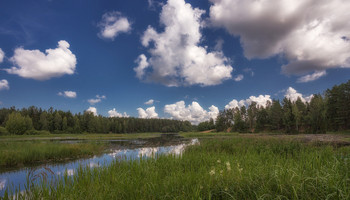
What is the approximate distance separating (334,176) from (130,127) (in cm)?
13255

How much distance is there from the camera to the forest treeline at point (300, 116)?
48.6m

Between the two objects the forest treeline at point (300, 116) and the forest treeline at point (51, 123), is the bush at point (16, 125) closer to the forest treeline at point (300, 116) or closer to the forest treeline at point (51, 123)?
the forest treeline at point (51, 123)

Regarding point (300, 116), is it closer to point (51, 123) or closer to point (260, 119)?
point (260, 119)

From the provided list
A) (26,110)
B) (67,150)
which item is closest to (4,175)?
(67,150)

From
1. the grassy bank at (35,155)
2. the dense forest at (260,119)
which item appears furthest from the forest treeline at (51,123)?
the grassy bank at (35,155)

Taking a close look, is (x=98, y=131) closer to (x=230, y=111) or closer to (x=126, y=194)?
(x=230, y=111)

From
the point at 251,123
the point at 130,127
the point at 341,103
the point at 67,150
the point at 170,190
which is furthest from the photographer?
the point at 130,127

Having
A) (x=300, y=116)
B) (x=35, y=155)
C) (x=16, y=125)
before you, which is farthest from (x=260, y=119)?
(x=16, y=125)

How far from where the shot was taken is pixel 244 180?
4.03 metres

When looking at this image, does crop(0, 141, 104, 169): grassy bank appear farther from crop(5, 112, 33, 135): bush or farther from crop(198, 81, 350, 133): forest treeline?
crop(5, 112, 33, 135): bush

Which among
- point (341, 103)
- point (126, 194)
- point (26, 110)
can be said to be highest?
point (26, 110)

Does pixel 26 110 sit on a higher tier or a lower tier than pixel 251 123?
higher

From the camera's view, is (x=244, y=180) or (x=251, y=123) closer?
(x=244, y=180)

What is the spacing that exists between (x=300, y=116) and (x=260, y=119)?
678 inches
